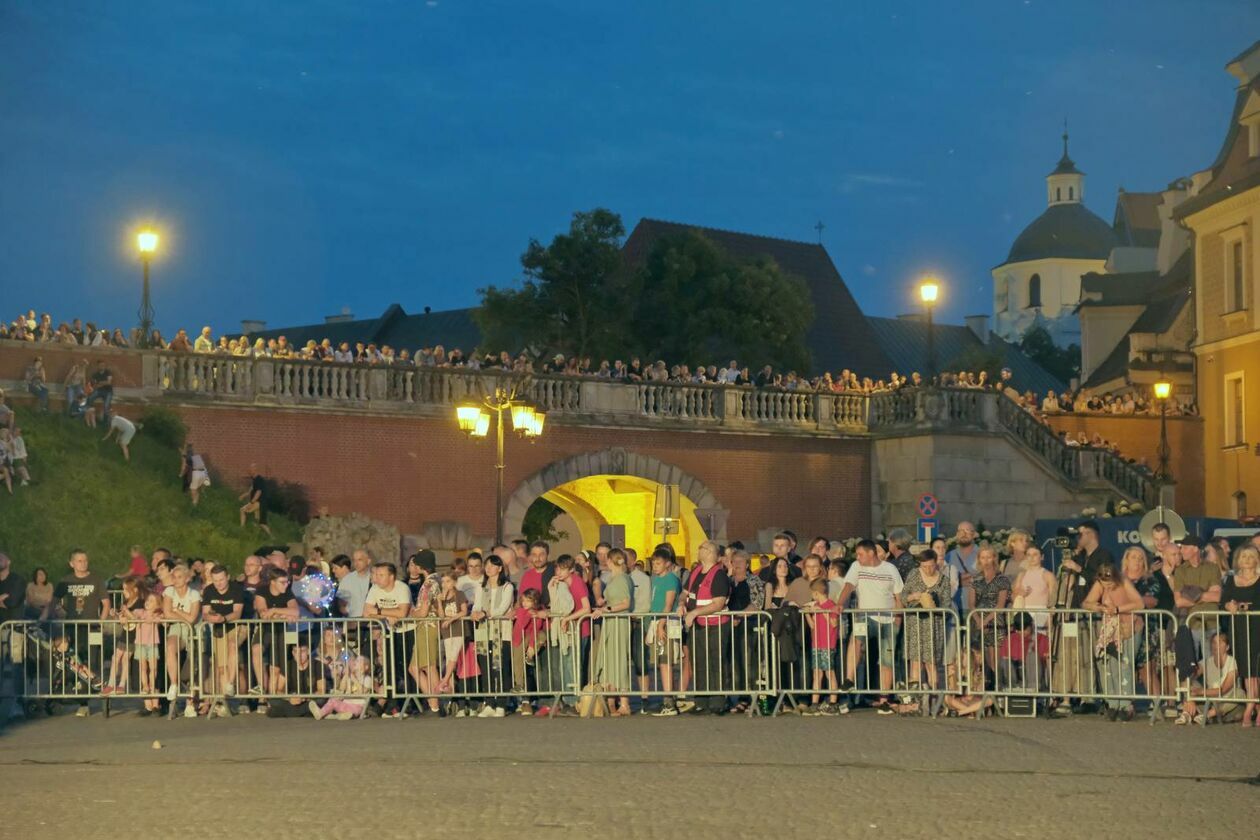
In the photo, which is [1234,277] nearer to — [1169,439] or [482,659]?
[1169,439]

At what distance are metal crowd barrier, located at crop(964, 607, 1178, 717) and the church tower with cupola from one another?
119m

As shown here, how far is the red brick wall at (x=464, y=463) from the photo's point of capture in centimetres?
3353

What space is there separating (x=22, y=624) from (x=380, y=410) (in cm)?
1636

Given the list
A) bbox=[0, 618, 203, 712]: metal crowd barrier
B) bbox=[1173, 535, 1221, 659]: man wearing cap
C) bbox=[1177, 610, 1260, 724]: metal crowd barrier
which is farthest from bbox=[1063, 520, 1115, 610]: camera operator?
bbox=[0, 618, 203, 712]: metal crowd barrier

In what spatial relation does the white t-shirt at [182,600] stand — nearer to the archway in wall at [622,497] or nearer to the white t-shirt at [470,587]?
the white t-shirt at [470,587]

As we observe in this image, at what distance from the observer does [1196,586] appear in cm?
1727

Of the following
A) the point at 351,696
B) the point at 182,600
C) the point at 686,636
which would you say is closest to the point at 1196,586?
the point at 686,636

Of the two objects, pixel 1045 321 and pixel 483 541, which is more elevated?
pixel 1045 321

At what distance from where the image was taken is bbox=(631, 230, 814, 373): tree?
161 ft

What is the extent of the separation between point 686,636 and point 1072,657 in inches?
137

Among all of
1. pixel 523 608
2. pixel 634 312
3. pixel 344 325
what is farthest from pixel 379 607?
pixel 344 325

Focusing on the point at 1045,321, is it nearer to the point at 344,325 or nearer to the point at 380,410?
the point at 344,325

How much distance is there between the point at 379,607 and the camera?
18688mm

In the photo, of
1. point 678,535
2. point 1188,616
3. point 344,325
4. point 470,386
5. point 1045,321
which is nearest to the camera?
point 1188,616
